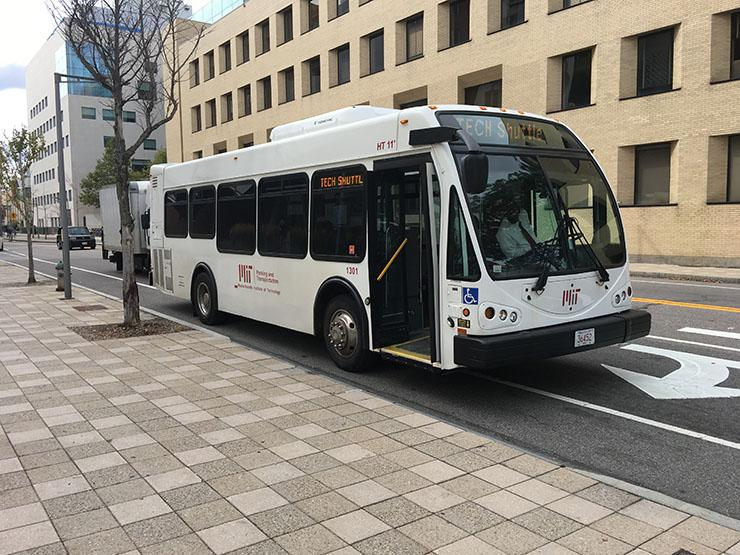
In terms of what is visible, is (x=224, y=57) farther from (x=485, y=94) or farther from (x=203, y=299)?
(x=203, y=299)

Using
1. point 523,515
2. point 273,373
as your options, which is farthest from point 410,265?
point 523,515

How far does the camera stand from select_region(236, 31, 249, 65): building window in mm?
43094

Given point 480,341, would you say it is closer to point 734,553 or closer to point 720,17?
point 734,553

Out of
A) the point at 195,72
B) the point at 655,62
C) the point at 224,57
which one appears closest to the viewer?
the point at 655,62

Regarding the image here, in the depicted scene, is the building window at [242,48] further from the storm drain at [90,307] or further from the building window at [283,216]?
the building window at [283,216]

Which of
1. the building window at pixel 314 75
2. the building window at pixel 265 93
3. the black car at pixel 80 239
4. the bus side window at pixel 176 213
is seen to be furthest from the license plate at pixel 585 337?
the black car at pixel 80 239

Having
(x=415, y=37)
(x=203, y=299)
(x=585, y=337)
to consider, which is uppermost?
(x=415, y=37)

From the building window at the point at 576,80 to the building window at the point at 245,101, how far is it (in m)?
25.4

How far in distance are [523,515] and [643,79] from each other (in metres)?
21.1

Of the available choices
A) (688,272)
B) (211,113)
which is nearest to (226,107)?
(211,113)

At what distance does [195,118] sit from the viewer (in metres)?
50.5

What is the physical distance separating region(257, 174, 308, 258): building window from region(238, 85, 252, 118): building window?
36606 mm

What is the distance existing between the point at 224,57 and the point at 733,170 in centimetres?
3656

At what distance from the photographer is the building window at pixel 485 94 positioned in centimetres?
2648
